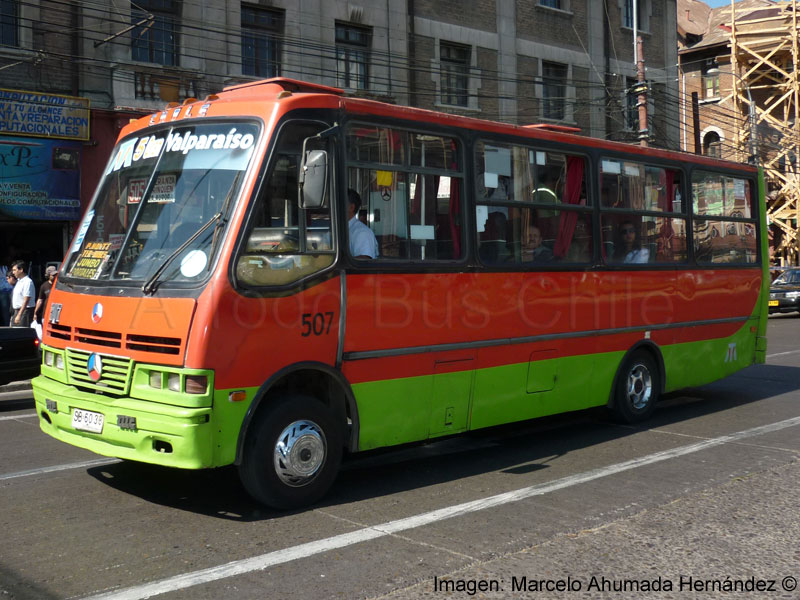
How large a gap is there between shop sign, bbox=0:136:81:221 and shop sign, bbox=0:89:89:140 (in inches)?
7.2

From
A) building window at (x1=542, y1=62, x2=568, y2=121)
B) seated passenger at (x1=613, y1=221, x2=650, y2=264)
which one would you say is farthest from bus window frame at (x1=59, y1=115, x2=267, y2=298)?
building window at (x1=542, y1=62, x2=568, y2=121)

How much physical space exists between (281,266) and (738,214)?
7.43m

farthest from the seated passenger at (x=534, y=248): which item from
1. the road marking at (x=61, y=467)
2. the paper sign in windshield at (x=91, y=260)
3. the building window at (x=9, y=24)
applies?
the building window at (x=9, y=24)

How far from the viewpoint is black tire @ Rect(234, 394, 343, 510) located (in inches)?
228

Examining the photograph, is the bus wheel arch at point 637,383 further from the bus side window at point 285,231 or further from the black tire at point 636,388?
the bus side window at point 285,231

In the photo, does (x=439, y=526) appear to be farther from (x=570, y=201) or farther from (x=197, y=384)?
(x=570, y=201)

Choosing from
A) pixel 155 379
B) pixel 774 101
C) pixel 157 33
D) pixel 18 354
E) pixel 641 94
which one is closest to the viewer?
pixel 155 379

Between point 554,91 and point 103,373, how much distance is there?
23658mm

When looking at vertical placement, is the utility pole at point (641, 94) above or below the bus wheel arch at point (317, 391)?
above

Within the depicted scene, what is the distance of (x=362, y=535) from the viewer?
5449mm

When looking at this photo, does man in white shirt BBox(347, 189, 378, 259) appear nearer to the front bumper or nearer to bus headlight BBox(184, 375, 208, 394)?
bus headlight BBox(184, 375, 208, 394)

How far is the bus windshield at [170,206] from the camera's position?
5875 mm

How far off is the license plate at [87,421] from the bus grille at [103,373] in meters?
0.17

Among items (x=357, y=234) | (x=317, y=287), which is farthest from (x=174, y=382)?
(x=357, y=234)
